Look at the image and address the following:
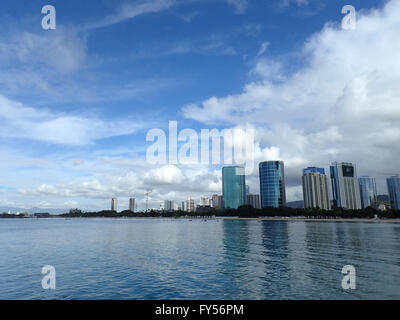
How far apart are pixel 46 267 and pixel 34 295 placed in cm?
1267

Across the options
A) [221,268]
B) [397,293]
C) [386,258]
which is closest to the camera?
[397,293]

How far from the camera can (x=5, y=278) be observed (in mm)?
31938

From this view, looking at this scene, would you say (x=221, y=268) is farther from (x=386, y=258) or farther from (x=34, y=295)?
(x=386, y=258)

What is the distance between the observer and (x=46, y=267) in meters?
37.1
